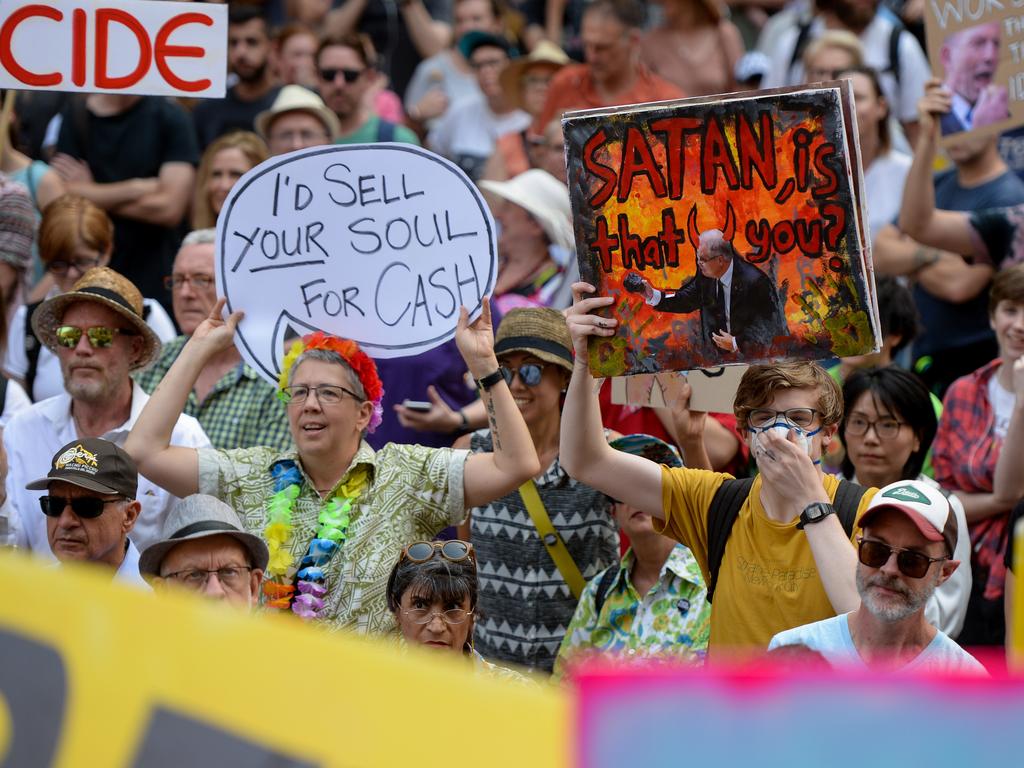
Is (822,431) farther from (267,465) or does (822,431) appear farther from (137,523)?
(137,523)

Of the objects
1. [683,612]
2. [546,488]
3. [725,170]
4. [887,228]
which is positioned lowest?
[683,612]

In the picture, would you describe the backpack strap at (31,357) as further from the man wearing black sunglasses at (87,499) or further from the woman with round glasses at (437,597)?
the woman with round glasses at (437,597)

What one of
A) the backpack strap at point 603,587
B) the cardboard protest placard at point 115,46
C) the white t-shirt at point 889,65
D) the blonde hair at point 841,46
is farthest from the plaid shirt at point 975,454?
the white t-shirt at point 889,65

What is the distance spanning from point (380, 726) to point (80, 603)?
1.09 feet

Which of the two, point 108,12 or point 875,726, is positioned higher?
point 108,12

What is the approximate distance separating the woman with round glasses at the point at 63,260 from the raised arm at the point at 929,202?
284 centimetres

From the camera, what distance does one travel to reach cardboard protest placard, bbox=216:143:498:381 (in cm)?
474

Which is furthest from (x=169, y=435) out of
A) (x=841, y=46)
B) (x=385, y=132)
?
(x=841, y=46)

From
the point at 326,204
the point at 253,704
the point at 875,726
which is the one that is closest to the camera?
the point at 875,726

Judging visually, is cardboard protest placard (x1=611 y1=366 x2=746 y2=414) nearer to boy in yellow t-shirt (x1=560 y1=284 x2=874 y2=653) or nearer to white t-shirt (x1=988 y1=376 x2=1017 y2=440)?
boy in yellow t-shirt (x1=560 y1=284 x2=874 y2=653)

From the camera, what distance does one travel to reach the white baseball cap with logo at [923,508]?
333 centimetres

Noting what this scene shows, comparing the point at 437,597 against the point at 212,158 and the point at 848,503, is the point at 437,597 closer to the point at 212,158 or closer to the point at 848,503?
the point at 848,503

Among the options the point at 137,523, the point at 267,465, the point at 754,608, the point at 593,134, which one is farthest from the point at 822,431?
the point at 137,523

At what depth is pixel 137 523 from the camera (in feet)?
16.0
